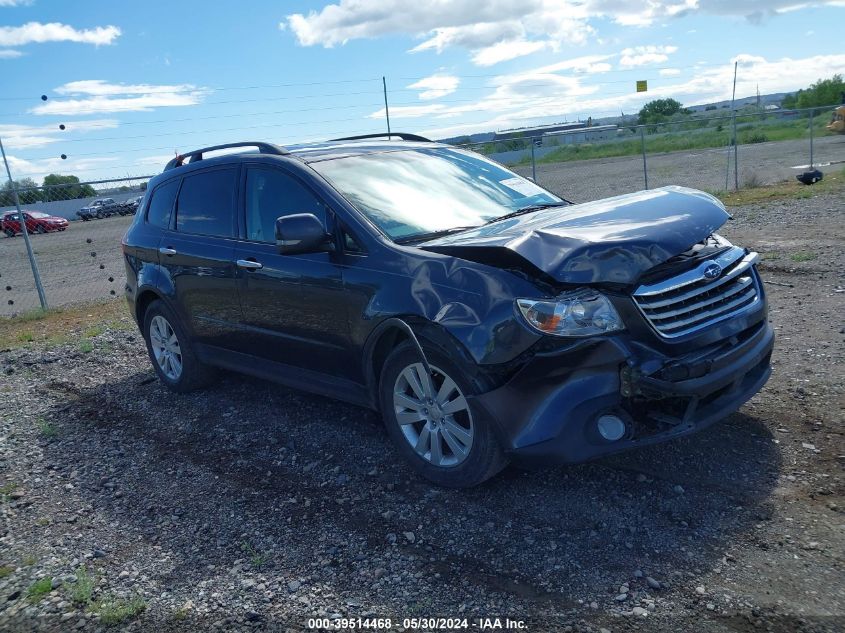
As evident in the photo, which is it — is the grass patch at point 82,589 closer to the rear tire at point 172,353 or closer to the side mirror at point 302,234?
the side mirror at point 302,234

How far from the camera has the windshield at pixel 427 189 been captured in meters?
4.71

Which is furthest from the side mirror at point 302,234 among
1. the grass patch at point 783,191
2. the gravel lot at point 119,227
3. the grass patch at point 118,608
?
the grass patch at point 783,191

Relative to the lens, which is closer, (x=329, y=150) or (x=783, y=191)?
(x=329, y=150)

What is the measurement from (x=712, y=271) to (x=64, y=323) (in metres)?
10.5

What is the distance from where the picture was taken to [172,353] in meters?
6.73

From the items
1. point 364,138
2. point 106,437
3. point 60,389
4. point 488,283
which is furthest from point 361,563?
point 60,389

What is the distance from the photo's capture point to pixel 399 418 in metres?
4.41

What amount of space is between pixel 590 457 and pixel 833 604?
3.79 ft

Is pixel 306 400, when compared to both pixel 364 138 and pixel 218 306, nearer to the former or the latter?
pixel 218 306

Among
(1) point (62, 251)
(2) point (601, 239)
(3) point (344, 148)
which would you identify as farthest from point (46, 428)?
(1) point (62, 251)

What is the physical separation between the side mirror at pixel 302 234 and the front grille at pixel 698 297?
1889 millimetres

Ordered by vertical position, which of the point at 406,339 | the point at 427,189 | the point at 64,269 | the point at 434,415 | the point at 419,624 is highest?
the point at 427,189

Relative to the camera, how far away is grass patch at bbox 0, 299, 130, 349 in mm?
10258

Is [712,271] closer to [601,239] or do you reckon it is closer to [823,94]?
[601,239]
